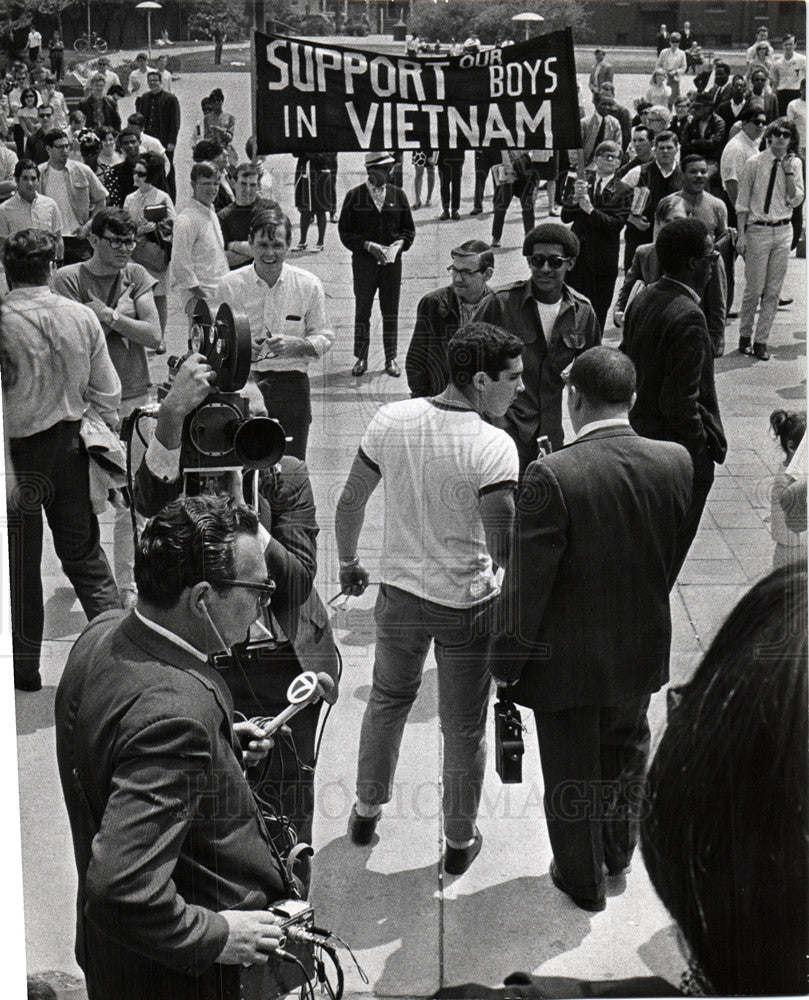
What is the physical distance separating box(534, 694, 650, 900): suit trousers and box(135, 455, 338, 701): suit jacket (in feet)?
2.32

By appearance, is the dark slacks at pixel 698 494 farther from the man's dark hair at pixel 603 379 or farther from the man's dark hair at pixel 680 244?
the man's dark hair at pixel 603 379

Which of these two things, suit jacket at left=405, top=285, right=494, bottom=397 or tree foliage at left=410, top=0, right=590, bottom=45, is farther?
suit jacket at left=405, top=285, right=494, bottom=397

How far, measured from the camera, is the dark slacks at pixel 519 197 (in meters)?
4.48

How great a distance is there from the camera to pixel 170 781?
2160 millimetres

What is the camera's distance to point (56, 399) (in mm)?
4281

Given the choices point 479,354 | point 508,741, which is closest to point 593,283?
point 479,354

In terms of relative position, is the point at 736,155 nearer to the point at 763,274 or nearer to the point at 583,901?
the point at 763,274

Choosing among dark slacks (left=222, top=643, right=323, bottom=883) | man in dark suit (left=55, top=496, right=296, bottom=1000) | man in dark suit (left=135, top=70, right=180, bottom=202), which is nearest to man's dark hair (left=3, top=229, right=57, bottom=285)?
man in dark suit (left=135, top=70, right=180, bottom=202)

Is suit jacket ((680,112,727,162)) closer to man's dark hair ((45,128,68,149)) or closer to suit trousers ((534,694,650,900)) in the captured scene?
man's dark hair ((45,128,68,149))

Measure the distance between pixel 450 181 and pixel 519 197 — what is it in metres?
0.47

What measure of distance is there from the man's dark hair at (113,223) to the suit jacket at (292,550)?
1565mm

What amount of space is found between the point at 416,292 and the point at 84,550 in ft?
5.31

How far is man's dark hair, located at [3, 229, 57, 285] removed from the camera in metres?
4.11

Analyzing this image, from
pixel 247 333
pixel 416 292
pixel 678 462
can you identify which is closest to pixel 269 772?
pixel 247 333
